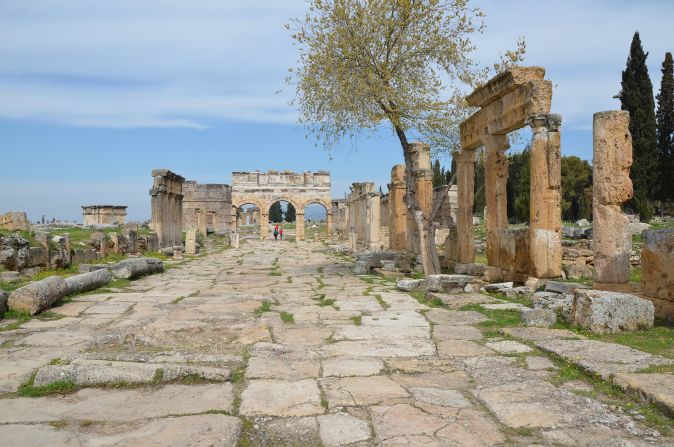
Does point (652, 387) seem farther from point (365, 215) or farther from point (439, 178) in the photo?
point (439, 178)

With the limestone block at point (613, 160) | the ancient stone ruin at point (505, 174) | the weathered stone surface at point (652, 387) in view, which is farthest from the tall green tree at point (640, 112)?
the weathered stone surface at point (652, 387)

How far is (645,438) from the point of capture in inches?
118

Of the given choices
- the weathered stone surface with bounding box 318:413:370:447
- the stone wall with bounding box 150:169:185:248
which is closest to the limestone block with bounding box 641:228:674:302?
the weathered stone surface with bounding box 318:413:370:447

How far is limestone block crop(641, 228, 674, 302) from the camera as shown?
6.05 meters

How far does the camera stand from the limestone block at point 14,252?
1035 centimetres

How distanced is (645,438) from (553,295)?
4288 mm

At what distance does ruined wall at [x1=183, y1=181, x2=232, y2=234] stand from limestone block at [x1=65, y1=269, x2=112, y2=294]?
34.9 metres

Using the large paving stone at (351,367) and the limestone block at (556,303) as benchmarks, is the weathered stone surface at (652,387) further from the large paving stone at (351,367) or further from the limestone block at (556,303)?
the limestone block at (556,303)

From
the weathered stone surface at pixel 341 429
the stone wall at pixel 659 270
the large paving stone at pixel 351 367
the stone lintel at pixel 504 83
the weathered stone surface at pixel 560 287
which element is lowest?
the weathered stone surface at pixel 341 429

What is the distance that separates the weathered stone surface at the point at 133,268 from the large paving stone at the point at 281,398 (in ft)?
26.9

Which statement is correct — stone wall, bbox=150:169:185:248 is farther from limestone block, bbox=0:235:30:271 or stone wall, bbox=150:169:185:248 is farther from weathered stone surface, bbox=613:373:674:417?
weathered stone surface, bbox=613:373:674:417

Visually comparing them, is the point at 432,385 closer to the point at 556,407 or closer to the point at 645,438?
the point at 556,407

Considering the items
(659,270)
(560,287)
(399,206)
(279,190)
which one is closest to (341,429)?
(659,270)

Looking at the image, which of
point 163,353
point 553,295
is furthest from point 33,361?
point 553,295
